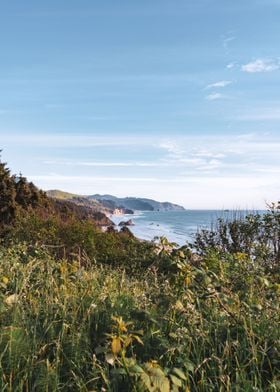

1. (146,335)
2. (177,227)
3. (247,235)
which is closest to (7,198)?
(247,235)

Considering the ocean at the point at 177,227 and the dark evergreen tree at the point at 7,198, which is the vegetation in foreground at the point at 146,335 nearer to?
the ocean at the point at 177,227

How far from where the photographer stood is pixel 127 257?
9695 millimetres

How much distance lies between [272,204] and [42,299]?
23.3 ft

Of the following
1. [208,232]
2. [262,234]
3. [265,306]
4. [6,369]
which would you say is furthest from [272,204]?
[6,369]

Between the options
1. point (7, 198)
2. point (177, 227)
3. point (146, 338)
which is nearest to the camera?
point (146, 338)

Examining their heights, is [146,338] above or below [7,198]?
below

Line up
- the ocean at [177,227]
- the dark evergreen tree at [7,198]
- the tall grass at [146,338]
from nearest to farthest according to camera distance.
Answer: the tall grass at [146,338] < the ocean at [177,227] < the dark evergreen tree at [7,198]

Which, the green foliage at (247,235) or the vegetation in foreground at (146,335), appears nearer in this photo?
the vegetation in foreground at (146,335)

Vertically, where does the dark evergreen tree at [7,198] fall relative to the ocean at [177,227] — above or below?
above

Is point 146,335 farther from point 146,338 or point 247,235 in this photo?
point 247,235

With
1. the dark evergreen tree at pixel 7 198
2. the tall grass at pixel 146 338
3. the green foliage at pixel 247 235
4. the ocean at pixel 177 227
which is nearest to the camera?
the tall grass at pixel 146 338

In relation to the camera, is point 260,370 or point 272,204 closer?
point 260,370

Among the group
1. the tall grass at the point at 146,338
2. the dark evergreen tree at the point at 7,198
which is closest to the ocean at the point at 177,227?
the tall grass at the point at 146,338

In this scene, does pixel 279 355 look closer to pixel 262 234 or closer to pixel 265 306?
pixel 265 306
